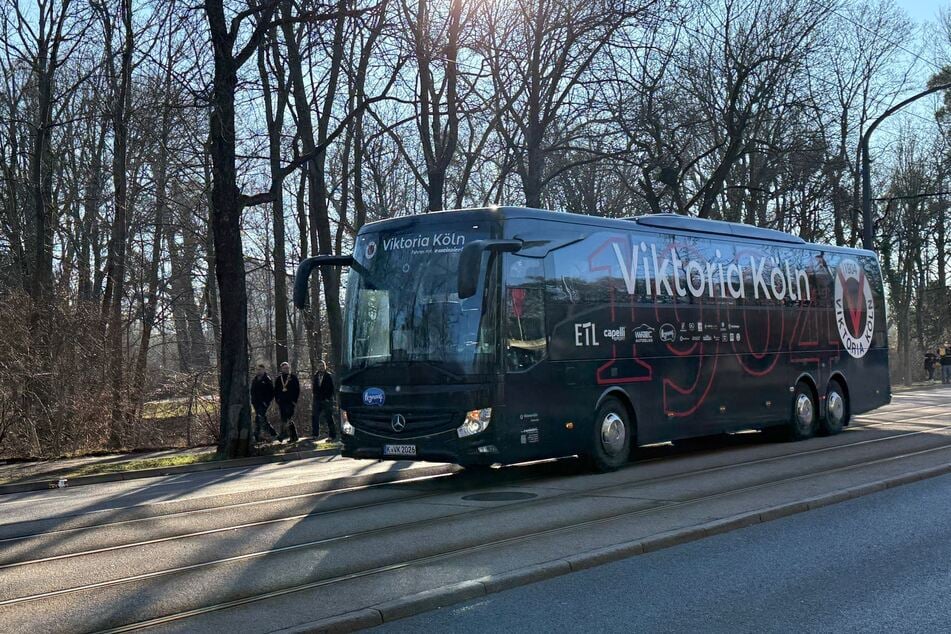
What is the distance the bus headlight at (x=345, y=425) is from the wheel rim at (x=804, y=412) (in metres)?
9.24

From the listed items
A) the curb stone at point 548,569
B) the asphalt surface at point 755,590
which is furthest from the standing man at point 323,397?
the asphalt surface at point 755,590

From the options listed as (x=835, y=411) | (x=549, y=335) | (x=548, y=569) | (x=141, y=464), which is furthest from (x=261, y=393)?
(x=548, y=569)

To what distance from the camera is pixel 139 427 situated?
23.4 m

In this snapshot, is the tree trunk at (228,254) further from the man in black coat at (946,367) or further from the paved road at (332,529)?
the man in black coat at (946,367)

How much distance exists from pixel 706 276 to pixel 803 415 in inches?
164

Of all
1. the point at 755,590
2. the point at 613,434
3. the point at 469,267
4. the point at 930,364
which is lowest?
the point at 755,590

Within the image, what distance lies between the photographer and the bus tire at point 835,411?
19.6m

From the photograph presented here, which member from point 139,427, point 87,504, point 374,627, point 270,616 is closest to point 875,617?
point 374,627

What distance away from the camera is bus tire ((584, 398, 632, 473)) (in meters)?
14.0

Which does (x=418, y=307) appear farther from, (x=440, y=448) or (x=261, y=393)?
(x=261, y=393)

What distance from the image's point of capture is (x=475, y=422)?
12289 mm

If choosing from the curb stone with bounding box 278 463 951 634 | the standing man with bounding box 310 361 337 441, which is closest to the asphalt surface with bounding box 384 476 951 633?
the curb stone with bounding box 278 463 951 634

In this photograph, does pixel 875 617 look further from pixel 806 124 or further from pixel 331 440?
pixel 806 124

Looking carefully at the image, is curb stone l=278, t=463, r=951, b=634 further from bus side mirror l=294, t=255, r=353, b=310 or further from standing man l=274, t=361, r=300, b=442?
standing man l=274, t=361, r=300, b=442
